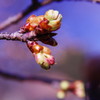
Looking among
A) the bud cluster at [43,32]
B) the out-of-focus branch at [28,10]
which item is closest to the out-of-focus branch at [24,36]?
the bud cluster at [43,32]

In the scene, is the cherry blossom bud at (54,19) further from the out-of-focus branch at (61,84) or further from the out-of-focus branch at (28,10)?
the out-of-focus branch at (61,84)

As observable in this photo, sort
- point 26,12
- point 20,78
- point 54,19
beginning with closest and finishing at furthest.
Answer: point 54,19 < point 26,12 < point 20,78

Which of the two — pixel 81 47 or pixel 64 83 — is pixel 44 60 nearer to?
pixel 64 83

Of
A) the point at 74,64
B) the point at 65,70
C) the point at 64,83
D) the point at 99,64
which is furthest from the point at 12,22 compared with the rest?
the point at 74,64

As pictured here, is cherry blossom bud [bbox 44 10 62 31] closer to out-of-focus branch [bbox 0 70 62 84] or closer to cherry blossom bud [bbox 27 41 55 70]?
cherry blossom bud [bbox 27 41 55 70]

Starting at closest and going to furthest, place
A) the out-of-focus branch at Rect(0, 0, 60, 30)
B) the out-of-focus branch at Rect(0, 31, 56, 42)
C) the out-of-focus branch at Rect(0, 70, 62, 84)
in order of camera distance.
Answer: the out-of-focus branch at Rect(0, 31, 56, 42) → the out-of-focus branch at Rect(0, 0, 60, 30) → the out-of-focus branch at Rect(0, 70, 62, 84)

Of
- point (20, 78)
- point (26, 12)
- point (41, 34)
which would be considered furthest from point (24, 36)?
point (20, 78)

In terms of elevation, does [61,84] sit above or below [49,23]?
above

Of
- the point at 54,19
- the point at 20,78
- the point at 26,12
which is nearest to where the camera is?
the point at 54,19

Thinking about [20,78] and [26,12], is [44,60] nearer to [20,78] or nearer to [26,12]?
[26,12]

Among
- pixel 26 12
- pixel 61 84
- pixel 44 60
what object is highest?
pixel 26 12

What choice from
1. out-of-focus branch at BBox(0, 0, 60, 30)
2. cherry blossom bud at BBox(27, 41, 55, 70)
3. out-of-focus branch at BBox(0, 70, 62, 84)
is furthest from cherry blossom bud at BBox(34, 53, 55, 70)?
out-of-focus branch at BBox(0, 70, 62, 84)
